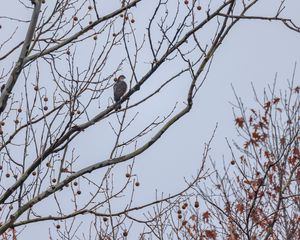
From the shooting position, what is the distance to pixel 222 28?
3.45 m

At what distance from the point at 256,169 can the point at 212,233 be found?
118 cm

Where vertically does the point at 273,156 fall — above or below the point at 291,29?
above

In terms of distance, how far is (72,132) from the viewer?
370cm

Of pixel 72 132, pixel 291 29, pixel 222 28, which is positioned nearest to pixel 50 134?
pixel 72 132

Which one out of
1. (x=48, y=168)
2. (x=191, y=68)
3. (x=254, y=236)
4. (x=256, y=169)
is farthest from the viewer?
(x=256, y=169)

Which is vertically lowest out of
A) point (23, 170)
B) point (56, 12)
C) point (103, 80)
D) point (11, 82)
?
point (23, 170)

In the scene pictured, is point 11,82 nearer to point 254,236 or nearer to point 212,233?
point 254,236

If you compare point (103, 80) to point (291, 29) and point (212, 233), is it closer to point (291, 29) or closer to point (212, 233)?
point (291, 29)

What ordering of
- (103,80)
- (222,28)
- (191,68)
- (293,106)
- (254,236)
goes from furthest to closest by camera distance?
(293,106) < (254,236) < (103,80) < (191,68) < (222,28)

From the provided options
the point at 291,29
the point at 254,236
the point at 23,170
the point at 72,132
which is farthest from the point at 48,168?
the point at 254,236

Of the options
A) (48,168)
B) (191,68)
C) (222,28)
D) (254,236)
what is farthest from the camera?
(254,236)

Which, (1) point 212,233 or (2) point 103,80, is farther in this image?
(1) point 212,233

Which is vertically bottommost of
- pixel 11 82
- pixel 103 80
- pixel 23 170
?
pixel 23 170

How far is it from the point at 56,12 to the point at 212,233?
4.43 m
